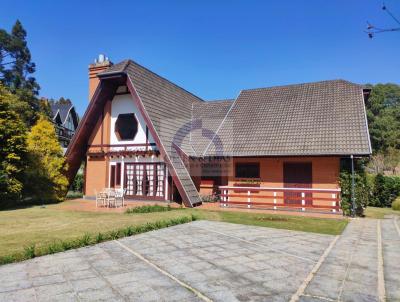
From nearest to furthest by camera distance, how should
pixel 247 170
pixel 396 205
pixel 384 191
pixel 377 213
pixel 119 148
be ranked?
pixel 377 213
pixel 247 170
pixel 396 205
pixel 119 148
pixel 384 191

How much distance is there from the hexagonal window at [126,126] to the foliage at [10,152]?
16.4ft

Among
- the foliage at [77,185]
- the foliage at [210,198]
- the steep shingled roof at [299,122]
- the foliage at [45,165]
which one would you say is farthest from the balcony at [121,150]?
the foliage at [77,185]

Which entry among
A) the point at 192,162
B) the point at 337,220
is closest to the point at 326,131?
the point at 337,220

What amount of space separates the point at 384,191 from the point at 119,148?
16.4 meters

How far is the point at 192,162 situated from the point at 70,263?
1261 cm

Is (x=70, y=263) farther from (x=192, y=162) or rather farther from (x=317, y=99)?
→ (x=317, y=99)

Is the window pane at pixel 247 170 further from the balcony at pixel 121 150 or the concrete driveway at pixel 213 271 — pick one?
the concrete driveway at pixel 213 271

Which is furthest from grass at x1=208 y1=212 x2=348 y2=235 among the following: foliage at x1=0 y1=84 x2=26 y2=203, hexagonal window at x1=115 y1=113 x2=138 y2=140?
foliage at x1=0 y1=84 x2=26 y2=203

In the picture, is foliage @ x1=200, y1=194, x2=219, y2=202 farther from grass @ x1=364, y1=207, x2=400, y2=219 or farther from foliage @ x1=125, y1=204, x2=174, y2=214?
grass @ x1=364, y1=207, x2=400, y2=219

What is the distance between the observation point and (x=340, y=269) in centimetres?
576

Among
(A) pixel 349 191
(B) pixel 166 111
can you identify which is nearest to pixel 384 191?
(A) pixel 349 191

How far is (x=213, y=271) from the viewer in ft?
18.0

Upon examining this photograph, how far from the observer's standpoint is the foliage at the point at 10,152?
13945 mm

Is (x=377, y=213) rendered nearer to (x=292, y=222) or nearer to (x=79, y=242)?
(x=292, y=222)
